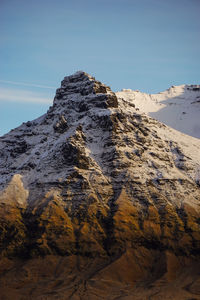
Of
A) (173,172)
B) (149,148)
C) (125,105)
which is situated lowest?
(173,172)

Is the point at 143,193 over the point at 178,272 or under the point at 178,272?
over

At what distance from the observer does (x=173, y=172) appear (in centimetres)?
14125

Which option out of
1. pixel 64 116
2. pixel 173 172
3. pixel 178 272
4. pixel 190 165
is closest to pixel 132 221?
pixel 178 272

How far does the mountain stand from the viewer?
10538 cm

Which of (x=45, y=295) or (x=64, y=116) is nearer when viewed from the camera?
(x=45, y=295)

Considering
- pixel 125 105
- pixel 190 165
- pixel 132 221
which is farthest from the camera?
pixel 125 105

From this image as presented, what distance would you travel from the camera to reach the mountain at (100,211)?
105375mm

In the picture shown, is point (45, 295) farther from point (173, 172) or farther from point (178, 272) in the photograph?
point (173, 172)

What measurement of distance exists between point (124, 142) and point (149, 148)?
419 inches

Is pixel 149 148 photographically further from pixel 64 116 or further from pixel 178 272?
pixel 178 272

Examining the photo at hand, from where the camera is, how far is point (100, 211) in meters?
122

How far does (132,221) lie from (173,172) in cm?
3005

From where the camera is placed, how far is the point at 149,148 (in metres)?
149

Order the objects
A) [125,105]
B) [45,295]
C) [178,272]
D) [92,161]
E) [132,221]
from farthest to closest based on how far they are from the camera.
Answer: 1. [125,105]
2. [92,161]
3. [132,221]
4. [178,272]
5. [45,295]
